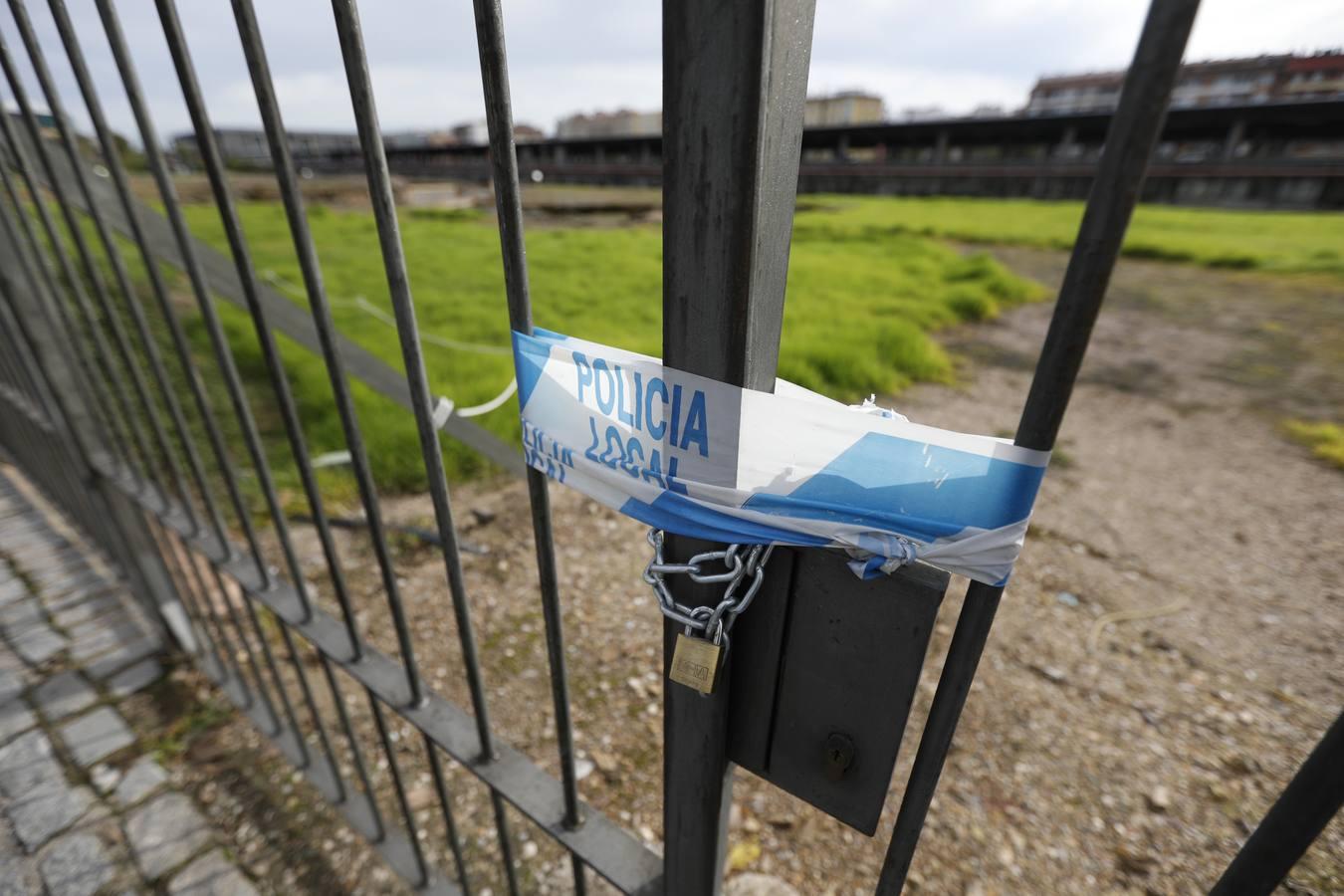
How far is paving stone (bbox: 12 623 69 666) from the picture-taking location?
260cm

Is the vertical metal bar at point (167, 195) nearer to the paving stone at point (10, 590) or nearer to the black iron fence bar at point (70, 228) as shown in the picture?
the black iron fence bar at point (70, 228)

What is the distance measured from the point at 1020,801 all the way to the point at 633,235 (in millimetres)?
12055

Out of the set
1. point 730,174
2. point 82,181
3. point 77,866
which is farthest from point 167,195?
point 77,866

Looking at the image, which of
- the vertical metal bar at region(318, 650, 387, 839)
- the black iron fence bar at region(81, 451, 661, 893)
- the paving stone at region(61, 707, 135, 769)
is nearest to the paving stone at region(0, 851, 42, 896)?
the paving stone at region(61, 707, 135, 769)

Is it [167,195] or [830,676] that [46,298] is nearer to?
[167,195]

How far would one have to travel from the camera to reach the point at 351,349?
224 centimetres

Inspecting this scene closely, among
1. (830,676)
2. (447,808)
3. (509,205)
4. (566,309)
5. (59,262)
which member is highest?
(509,205)

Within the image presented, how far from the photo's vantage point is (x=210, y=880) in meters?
1.89

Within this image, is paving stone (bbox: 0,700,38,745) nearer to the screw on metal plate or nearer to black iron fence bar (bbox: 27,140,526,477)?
black iron fence bar (bbox: 27,140,526,477)

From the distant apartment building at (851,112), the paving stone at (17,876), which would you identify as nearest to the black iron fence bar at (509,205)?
the paving stone at (17,876)

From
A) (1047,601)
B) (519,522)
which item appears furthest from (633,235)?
(1047,601)

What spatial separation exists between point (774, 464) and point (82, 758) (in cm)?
297

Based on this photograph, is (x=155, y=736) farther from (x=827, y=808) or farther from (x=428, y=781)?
(x=827, y=808)

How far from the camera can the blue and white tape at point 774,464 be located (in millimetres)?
505
